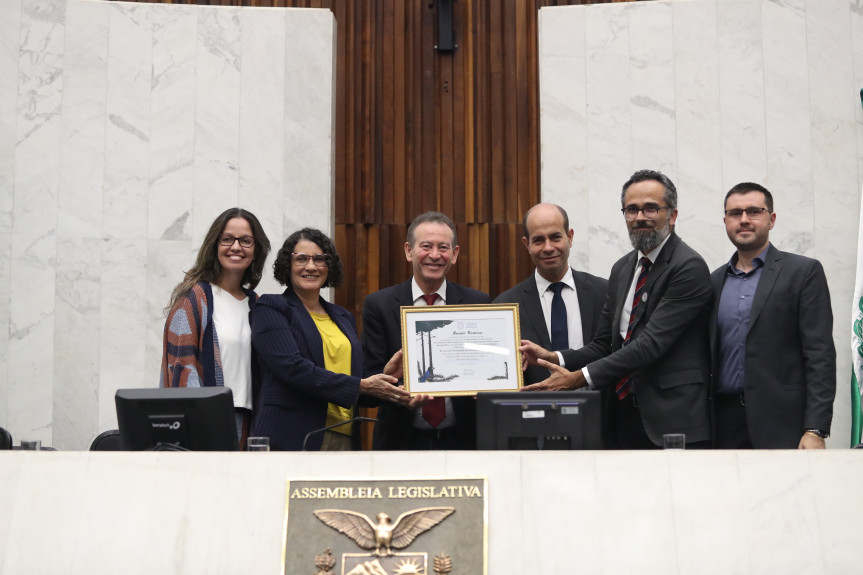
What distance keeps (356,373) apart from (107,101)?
2923mm

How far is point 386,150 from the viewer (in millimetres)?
6434

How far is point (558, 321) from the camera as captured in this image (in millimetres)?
4309

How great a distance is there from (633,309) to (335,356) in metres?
1.24

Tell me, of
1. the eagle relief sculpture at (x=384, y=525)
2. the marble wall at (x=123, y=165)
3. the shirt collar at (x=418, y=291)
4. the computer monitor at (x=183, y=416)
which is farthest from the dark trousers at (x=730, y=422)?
the marble wall at (x=123, y=165)

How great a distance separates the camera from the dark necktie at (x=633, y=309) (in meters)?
3.90

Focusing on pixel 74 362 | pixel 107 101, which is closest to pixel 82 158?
pixel 107 101

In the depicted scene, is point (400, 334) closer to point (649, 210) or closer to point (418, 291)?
point (418, 291)

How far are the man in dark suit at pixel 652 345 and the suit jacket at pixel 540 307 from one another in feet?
0.61

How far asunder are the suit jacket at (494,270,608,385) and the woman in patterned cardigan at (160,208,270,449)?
1079 millimetres

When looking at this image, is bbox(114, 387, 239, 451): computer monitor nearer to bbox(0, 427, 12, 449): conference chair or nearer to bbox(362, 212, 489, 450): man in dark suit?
bbox(0, 427, 12, 449): conference chair

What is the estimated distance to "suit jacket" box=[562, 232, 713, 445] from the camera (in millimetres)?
3682

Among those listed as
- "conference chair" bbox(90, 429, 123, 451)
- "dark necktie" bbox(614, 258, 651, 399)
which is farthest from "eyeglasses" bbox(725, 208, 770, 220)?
"conference chair" bbox(90, 429, 123, 451)

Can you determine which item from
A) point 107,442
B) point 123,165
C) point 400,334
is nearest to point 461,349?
point 400,334

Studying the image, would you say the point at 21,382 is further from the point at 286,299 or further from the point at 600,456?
the point at 600,456
